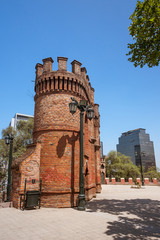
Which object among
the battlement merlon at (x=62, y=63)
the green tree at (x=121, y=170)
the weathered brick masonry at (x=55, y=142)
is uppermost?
the battlement merlon at (x=62, y=63)

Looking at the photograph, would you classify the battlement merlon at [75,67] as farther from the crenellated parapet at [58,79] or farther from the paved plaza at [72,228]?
the paved plaza at [72,228]

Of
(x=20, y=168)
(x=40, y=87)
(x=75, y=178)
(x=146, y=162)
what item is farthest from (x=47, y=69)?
(x=146, y=162)

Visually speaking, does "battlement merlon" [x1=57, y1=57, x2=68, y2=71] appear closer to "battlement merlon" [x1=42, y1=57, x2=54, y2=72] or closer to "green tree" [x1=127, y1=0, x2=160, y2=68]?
"battlement merlon" [x1=42, y1=57, x2=54, y2=72]

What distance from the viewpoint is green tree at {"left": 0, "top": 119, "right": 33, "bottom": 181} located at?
25016mm

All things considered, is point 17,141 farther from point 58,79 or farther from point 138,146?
point 138,146

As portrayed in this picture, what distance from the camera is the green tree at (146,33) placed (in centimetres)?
724

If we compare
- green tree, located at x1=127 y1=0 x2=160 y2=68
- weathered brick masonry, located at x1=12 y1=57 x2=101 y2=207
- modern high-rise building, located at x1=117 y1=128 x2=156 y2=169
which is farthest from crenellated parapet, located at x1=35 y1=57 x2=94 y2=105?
modern high-rise building, located at x1=117 y1=128 x2=156 y2=169

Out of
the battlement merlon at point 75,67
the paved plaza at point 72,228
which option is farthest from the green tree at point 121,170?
the paved plaza at point 72,228

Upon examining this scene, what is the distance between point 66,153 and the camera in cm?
1032

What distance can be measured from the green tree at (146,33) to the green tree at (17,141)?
22093 mm

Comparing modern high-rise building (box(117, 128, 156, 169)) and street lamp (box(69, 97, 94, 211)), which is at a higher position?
modern high-rise building (box(117, 128, 156, 169))

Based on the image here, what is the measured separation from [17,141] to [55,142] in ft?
63.0

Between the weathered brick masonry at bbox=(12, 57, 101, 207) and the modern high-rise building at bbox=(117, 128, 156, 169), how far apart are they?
439 feet

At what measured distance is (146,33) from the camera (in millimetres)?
7969
